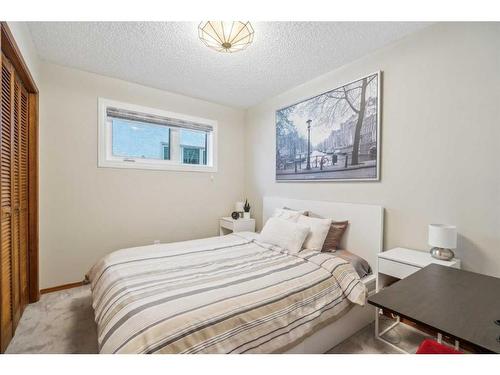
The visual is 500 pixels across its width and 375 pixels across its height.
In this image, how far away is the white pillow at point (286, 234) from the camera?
2250 mm

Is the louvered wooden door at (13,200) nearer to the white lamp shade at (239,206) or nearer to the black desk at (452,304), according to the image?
the black desk at (452,304)

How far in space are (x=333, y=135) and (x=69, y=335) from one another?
3.07 metres

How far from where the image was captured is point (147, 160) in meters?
3.14

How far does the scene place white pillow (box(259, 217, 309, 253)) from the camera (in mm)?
2250

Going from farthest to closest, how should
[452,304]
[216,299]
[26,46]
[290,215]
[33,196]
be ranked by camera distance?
[290,215] < [33,196] < [26,46] < [216,299] < [452,304]

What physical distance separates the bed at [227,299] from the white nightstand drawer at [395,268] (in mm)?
207

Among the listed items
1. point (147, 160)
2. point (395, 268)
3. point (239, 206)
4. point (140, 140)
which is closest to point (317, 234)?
point (395, 268)

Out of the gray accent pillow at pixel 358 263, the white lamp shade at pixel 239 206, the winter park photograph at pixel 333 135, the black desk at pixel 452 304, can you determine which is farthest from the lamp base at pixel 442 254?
the white lamp shade at pixel 239 206

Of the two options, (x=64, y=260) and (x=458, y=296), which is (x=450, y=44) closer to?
(x=458, y=296)

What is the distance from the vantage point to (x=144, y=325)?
3.64 ft

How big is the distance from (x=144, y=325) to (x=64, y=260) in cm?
219

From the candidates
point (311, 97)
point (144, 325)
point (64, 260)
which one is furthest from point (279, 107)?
point (64, 260)

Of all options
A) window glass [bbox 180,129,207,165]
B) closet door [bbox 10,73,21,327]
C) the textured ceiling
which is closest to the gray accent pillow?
the textured ceiling

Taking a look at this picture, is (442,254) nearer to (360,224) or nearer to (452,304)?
(360,224)
